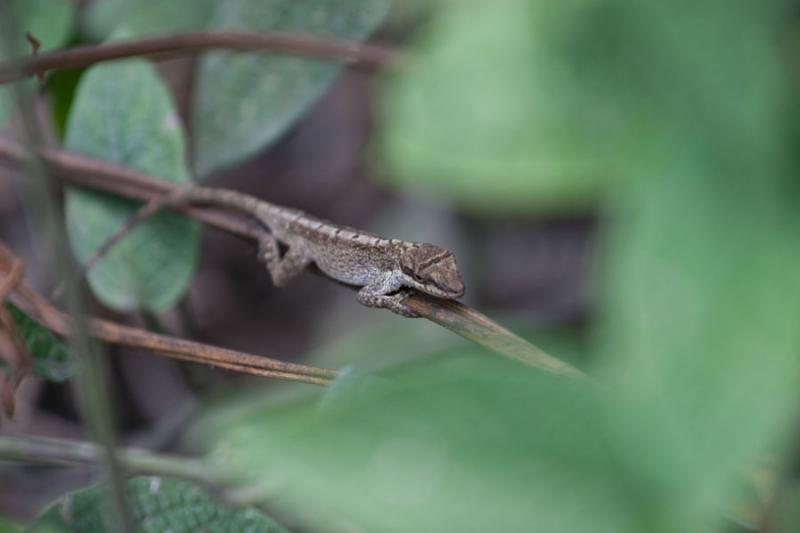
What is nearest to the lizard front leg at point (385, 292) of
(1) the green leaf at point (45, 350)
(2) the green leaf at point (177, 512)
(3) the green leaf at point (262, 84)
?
(3) the green leaf at point (262, 84)

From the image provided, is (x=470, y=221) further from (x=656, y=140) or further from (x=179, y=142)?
(x=656, y=140)

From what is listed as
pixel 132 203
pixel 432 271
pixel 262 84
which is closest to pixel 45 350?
pixel 132 203

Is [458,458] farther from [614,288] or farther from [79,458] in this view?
[79,458]

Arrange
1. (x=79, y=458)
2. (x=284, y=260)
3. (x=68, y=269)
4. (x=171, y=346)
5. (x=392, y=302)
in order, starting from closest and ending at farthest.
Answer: (x=68, y=269) → (x=79, y=458) → (x=171, y=346) → (x=392, y=302) → (x=284, y=260)

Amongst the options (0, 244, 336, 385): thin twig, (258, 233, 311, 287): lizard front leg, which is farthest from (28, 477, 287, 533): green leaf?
(258, 233, 311, 287): lizard front leg

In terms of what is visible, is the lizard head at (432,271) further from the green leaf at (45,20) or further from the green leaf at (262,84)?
the green leaf at (45,20)

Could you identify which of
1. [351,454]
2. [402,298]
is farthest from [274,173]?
[351,454]

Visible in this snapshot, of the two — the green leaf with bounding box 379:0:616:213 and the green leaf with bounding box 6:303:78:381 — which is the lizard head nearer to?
the green leaf with bounding box 6:303:78:381
